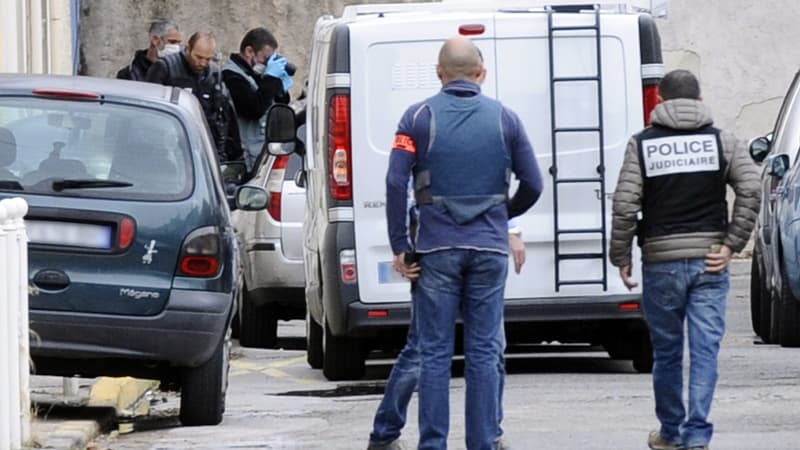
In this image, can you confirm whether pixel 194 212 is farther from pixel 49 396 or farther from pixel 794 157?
pixel 794 157

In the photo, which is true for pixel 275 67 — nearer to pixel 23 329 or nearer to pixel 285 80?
pixel 285 80

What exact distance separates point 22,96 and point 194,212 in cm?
104

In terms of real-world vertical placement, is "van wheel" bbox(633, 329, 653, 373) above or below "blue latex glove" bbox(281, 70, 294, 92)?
below

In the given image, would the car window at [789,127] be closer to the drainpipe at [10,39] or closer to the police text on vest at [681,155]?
the police text on vest at [681,155]

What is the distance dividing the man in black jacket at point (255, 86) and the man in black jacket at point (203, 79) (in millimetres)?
1144

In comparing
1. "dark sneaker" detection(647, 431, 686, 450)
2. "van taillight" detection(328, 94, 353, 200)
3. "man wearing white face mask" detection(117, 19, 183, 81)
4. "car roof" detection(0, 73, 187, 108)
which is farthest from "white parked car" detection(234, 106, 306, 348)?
"dark sneaker" detection(647, 431, 686, 450)

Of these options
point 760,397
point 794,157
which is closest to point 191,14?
point 794,157

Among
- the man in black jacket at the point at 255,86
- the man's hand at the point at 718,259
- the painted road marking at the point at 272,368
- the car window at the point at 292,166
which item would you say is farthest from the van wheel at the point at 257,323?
the man's hand at the point at 718,259

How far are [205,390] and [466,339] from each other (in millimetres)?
2459

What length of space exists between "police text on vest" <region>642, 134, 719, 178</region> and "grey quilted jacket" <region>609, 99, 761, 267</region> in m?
0.05

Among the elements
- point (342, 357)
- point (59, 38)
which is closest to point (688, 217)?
point (342, 357)

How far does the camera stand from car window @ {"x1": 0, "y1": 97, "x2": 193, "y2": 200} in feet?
35.8

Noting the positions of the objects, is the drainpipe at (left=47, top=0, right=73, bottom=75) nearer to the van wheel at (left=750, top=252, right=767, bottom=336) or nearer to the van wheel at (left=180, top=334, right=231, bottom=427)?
the van wheel at (left=750, top=252, right=767, bottom=336)

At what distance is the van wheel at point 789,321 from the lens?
1588 cm
